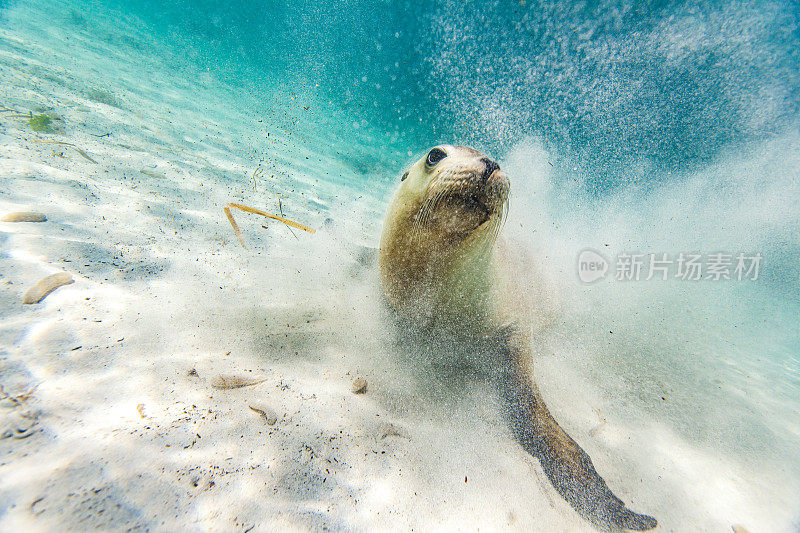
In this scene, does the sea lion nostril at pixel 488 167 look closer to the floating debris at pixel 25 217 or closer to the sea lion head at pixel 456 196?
the sea lion head at pixel 456 196

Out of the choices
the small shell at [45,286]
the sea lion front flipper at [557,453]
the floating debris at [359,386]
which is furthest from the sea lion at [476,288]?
the small shell at [45,286]

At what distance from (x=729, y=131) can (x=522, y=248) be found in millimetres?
21915

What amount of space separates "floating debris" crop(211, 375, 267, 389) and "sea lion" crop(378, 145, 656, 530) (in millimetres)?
1054

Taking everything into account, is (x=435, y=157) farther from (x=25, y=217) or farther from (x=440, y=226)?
(x=25, y=217)

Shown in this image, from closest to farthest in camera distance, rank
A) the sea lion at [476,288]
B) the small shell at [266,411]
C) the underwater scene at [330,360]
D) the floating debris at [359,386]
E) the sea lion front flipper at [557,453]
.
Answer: the underwater scene at [330,360], the small shell at [266,411], the sea lion front flipper at [557,453], the sea lion at [476,288], the floating debris at [359,386]

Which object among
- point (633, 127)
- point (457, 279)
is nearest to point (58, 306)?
point (457, 279)

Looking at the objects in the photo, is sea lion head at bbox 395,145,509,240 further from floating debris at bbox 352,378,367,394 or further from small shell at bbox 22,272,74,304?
small shell at bbox 22,272,74,304

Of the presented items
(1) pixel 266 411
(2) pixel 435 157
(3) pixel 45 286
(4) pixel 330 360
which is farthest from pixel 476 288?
(3) pixel 45 286

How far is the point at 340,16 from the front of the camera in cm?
3108

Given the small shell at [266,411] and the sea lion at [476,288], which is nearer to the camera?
the small shell at [266,411]

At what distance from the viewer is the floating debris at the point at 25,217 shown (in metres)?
1.94

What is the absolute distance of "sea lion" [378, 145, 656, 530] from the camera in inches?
60.9

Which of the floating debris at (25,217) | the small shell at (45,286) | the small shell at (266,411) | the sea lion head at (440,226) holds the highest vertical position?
the sea lion head at (440,226)

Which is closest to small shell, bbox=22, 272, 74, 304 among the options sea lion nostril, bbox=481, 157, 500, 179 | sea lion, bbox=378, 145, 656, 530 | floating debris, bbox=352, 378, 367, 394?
floating debris, bbox=352, 378, 367, 394
